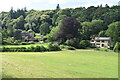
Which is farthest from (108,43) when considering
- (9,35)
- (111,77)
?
(111,77)

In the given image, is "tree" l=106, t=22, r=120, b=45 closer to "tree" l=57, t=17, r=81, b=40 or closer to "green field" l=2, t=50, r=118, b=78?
"tree" l=57, t=17, r=81, b=40

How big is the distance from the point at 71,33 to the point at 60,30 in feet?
11.1

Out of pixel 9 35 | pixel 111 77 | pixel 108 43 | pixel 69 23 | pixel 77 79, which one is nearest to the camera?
pixel 77 79

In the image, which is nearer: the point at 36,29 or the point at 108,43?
the point at 108,43

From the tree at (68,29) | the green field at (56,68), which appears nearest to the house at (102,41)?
the tree at (68,29)

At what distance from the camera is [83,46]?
4972 centimetres

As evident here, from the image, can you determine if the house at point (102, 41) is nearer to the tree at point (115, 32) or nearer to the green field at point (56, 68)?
the tree at point (115, 32)

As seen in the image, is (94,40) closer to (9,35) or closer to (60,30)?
(60,30)

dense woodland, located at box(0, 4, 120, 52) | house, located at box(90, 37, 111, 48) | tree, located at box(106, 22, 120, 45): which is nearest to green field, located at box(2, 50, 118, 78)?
dense woodland, located at box(0, 4, 120, 52)

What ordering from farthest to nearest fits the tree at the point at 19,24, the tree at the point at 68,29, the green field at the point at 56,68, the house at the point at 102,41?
the tree at the point at 19,24, the house at the point at 102,41, the tree at the point at 68,29, the green field at the point at 56,68

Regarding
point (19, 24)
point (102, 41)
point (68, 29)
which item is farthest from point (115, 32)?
point (19, 24)

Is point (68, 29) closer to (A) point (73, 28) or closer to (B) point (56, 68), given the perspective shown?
(A) point (73, 28)

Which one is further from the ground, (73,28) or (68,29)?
(73,28)

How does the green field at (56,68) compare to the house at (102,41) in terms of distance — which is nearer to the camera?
the green field at (56,68)
